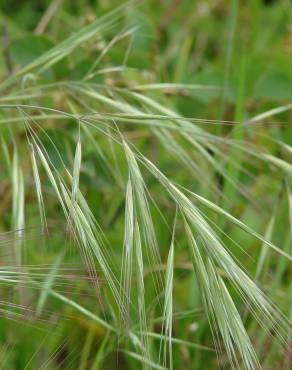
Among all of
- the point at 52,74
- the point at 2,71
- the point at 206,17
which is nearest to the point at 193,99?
the point at 52,74

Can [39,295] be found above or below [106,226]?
below

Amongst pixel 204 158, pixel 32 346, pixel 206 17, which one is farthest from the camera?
pixel 206 17

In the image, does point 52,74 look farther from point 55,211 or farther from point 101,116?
point 101,116

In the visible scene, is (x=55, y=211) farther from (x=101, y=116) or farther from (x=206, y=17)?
(x=206, y=17)

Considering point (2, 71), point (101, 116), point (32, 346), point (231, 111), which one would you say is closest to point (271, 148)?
point (231, 111)

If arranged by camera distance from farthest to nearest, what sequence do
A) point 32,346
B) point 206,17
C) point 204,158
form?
1. point 206,17
2. point 204,158
3. point 32,346

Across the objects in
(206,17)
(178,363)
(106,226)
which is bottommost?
(178,363)

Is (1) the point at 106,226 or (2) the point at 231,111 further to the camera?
(2) the point at 231,111
